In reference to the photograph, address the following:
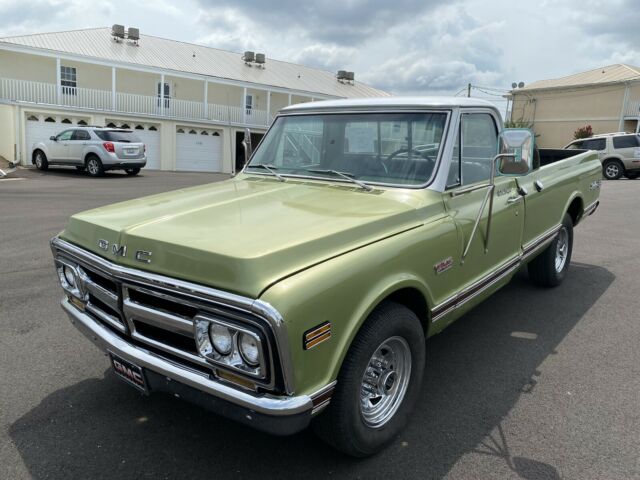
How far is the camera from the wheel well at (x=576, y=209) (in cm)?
577

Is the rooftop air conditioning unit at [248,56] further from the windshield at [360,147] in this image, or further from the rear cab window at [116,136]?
the windshield at [360,147]

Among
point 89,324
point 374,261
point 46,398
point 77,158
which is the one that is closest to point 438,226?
point 374,261

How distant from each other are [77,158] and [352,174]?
675 inches

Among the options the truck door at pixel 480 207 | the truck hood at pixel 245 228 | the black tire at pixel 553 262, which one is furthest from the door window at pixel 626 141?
the truck hood at pixel 245 228

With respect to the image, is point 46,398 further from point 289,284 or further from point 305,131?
point 305,131

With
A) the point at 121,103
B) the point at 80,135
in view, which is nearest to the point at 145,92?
the point at 121,103

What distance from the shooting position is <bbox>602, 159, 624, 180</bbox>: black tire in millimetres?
20609

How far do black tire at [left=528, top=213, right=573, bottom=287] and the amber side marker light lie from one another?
3.83m

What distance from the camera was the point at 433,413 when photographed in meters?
3.17

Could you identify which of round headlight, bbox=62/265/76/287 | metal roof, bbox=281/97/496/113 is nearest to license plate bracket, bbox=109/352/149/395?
round headlight, bbox=62/265/76/287

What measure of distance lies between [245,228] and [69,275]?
1246 mm

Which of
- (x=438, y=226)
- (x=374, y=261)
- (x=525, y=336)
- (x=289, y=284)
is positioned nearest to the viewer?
(x=289, y=284)

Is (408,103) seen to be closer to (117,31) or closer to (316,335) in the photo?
(316,335)

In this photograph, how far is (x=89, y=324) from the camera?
280cm
